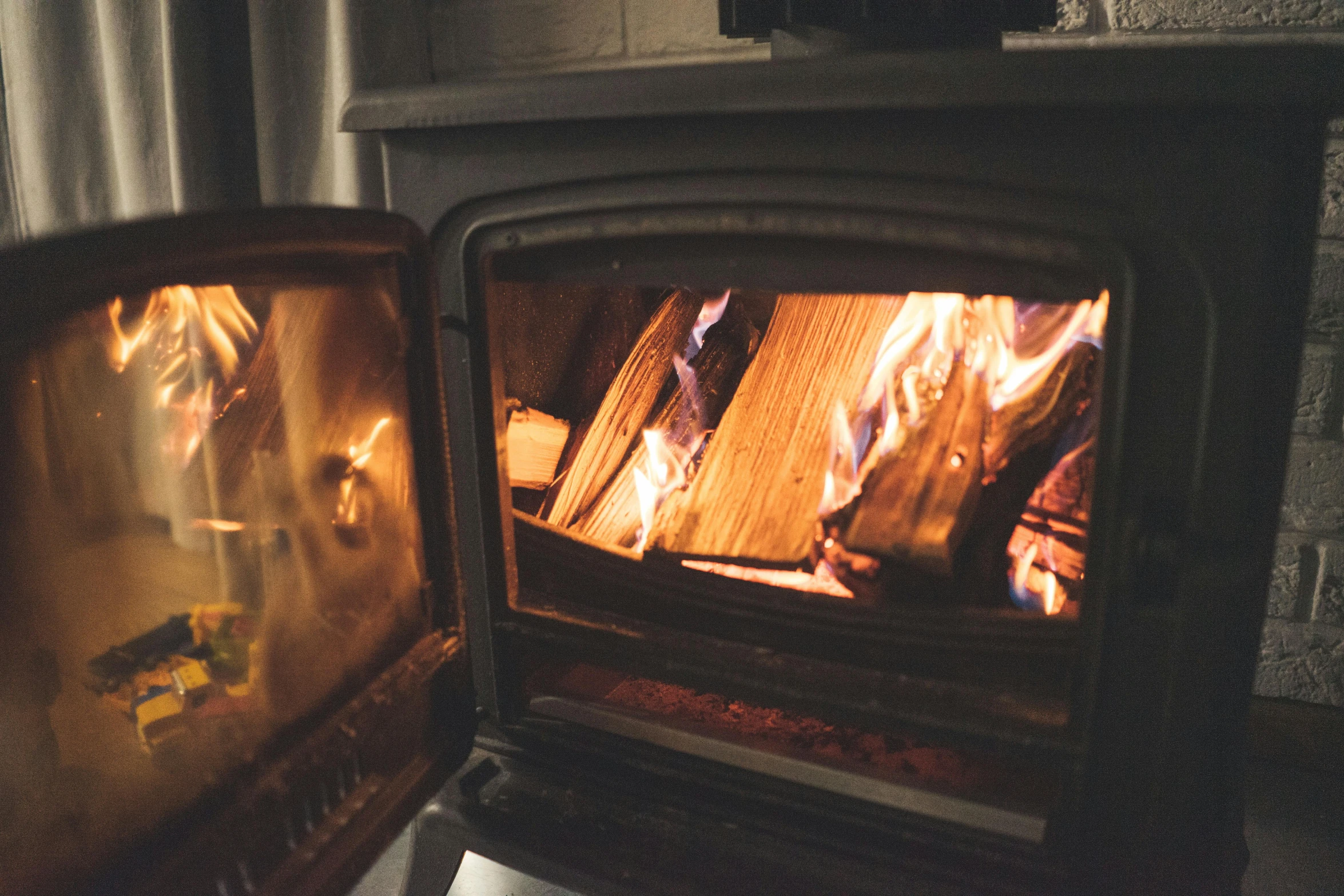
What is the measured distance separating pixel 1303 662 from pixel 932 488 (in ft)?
2.13

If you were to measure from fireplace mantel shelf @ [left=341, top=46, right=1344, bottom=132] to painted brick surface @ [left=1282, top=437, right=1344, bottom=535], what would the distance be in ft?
2.00

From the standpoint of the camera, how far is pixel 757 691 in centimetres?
74

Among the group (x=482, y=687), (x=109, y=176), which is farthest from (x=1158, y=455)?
(x=109, y=176)

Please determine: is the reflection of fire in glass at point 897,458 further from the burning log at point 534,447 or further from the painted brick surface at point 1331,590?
the painted brick surface at point 1331,590

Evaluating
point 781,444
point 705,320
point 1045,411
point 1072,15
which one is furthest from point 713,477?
point 1072,15

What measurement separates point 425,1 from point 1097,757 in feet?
4.13

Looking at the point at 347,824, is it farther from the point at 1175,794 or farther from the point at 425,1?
the point at 425,1

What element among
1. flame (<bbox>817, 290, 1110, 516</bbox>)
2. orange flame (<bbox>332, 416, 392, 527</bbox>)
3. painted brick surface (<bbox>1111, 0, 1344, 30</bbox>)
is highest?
painted brick surface (<bbox>1111, 0, 1344, 30</bbox>)

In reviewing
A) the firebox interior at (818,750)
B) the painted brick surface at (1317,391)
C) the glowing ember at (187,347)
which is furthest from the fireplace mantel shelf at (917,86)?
the painted brick surface at (1317,391)

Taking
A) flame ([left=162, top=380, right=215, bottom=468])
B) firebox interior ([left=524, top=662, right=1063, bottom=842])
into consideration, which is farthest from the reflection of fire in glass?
flame ([left=162, top=380, right=215, bottom=468])

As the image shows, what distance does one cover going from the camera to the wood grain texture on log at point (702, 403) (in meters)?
0.89

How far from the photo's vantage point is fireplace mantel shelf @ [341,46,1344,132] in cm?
50

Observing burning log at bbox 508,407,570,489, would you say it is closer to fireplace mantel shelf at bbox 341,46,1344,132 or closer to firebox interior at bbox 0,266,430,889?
firebox interior at bbox 0,266,430,889

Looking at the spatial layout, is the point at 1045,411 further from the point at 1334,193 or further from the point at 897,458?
the point at 1334,193
